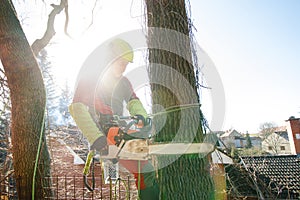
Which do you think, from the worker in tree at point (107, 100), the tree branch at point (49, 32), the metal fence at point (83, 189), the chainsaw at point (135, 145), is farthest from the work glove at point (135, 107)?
the tree branch at point (49, 32)

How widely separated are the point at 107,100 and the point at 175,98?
115 centimetres

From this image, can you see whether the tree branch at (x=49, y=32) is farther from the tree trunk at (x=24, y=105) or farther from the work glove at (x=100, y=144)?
the work glove at (x=100, y=144)

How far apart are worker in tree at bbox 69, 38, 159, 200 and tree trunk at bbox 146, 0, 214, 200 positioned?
1.17 ft

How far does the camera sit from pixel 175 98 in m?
1.62

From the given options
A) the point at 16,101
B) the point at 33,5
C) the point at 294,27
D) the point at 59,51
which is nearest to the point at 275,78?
the point at 294,27

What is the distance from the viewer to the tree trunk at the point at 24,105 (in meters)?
2.80

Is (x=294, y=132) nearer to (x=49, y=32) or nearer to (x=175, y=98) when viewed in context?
(x=49, y=32)

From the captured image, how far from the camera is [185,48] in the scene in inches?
66.2

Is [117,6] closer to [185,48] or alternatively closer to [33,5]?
[185,48]

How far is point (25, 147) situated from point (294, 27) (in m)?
9.20

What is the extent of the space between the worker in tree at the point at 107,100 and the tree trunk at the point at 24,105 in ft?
3.40

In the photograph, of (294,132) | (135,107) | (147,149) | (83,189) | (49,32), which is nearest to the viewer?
(147,149)

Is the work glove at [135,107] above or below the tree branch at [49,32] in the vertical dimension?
below

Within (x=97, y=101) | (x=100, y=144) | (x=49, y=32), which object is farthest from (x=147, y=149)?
(x=49, y=32)
